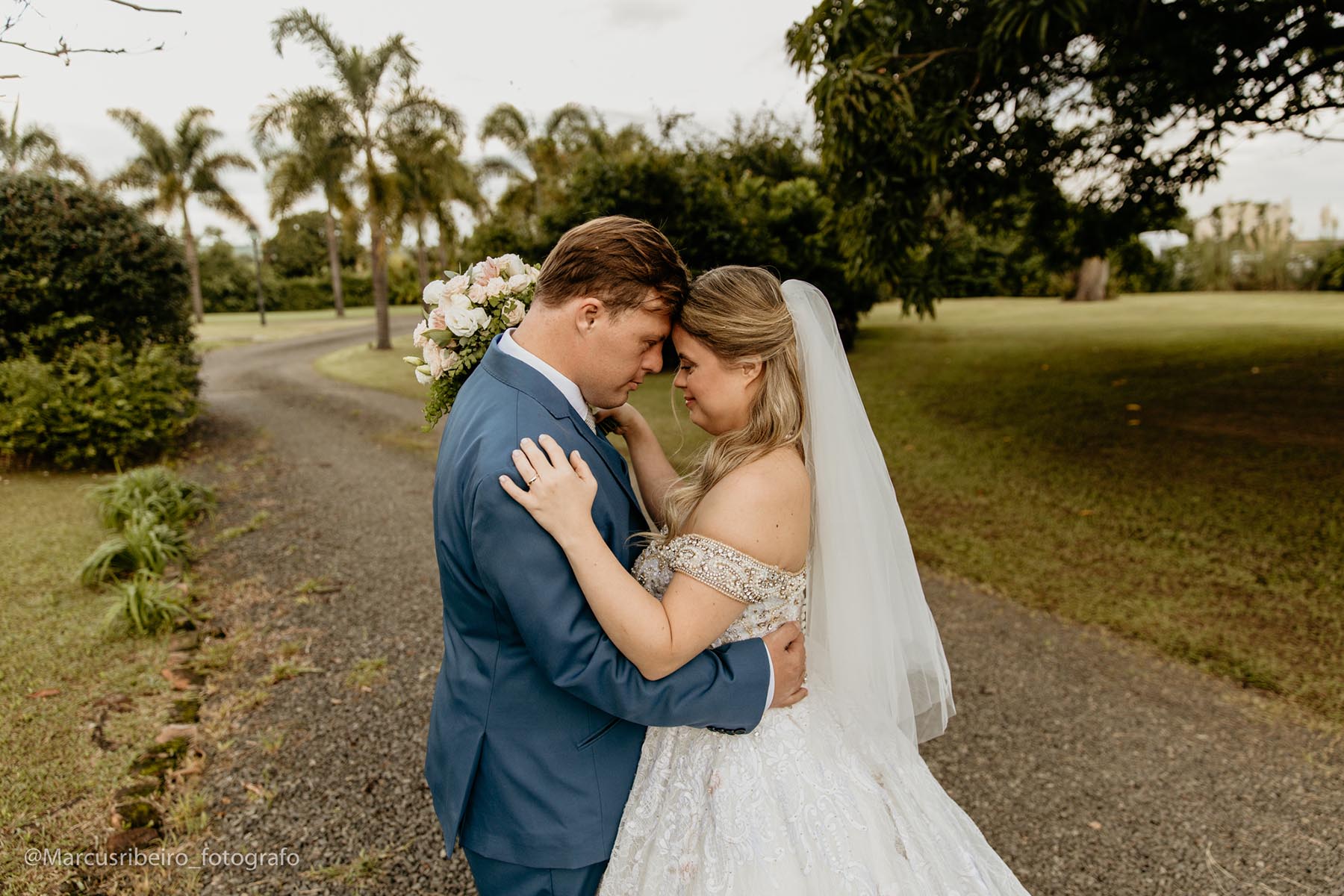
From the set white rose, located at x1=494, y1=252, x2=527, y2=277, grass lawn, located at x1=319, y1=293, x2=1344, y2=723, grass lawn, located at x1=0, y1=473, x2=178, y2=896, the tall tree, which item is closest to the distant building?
grass lawn, located at x1=319, y1=293, x2=1344, y2=723

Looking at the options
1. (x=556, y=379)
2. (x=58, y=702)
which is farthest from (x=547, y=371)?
(x=58, y=702)

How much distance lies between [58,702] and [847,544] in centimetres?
451

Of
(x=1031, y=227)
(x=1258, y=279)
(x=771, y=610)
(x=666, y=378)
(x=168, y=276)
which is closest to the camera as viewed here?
(x=771, y=610)

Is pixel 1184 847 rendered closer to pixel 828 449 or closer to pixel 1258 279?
pixel 828 449

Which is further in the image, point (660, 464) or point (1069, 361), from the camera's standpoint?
point (1069, 361)

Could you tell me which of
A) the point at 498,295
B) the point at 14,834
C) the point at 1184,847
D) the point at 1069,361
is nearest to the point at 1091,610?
the point at 1184,847

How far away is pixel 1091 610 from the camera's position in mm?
5289

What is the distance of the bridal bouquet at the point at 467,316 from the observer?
81.4 inches

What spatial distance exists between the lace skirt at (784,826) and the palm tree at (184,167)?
38.1m

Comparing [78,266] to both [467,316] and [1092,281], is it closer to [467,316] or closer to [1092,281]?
[467,316]

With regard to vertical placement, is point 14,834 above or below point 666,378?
below

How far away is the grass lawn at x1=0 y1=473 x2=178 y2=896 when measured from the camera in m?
3.21

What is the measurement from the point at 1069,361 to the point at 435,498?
15.3 m

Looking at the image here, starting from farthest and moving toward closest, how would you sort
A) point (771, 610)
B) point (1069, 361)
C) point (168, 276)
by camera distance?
point (1069, 361) < point (168, 276) < point (771, 610)
